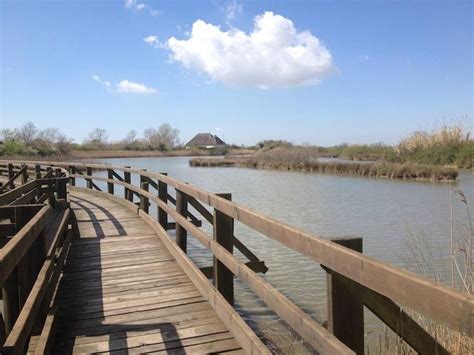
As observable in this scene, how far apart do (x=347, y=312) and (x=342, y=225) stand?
10794 millimetres

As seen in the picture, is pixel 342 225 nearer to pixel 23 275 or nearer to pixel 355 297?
pixel 23 275

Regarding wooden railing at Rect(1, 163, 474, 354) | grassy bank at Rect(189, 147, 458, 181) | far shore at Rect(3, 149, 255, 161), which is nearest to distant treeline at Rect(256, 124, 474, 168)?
grassy bank at Rect(189, 147, 458, 181)

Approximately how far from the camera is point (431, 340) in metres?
2.14

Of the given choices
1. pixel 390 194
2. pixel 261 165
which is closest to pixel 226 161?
pixel 261 165

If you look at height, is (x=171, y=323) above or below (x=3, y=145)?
below

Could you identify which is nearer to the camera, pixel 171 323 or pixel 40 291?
pixel 40 291

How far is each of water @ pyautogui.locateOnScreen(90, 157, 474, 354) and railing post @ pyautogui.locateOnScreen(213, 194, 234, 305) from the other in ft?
3.25

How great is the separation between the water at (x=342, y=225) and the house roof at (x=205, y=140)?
9448 centimetres

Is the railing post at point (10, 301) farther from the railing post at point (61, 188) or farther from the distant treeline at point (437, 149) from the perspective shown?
the distant treeline at point (437, 149)

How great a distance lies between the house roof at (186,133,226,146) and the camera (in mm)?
118512

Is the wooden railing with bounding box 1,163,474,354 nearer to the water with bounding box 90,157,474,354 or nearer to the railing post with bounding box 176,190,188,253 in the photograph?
the water with bounding box 90,157,474,354

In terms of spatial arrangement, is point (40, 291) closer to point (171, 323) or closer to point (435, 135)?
point (171, 323)

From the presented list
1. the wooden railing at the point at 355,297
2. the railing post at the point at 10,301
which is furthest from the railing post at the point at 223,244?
the railing post at the point at 10,301

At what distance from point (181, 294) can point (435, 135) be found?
3209 cm
